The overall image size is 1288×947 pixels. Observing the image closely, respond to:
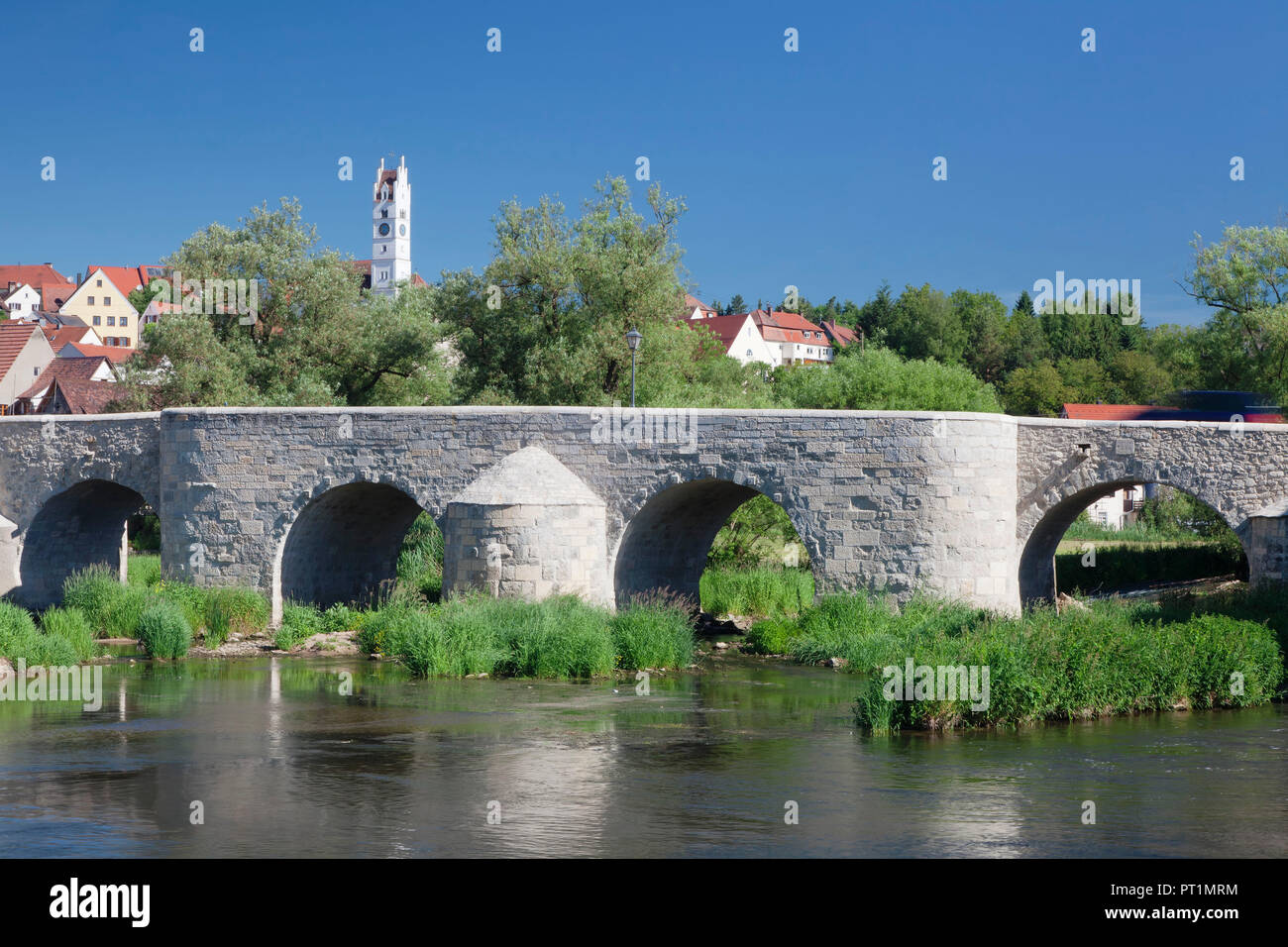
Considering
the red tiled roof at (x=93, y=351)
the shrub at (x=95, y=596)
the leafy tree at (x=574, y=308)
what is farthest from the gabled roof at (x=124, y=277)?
the shrub at (x=95, y=596)

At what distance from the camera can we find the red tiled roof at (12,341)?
5866 centimetres

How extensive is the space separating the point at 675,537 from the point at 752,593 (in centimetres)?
274

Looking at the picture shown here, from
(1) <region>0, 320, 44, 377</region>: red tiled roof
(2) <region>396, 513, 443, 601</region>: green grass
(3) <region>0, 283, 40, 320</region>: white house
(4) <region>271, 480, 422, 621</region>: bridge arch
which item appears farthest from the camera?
(3) <region>0, 283, 40, 320</region>: white house

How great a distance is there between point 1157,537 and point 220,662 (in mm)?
31209

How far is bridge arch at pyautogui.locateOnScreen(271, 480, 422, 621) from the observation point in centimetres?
2736

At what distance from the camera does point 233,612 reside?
26125mm

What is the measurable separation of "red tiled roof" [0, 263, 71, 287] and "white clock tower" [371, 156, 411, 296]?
95.6 ft

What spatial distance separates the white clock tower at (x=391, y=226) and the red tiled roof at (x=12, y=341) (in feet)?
158

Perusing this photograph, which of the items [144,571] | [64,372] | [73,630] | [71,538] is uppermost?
[64,372]

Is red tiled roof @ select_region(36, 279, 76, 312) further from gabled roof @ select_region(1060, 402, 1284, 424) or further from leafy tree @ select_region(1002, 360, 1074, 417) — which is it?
gabled roof @ select_region(1060, 402, 1284, 424)

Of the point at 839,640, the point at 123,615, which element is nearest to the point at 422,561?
the point at 123,615

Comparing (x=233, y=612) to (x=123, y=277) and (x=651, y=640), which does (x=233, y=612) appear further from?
(x=123, y=277)

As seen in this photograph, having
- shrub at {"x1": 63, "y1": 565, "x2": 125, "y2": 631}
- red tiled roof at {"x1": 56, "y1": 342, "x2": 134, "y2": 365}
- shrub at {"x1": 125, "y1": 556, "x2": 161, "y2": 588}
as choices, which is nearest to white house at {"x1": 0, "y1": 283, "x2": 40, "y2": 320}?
red tiled roof at {"x1": 56, "y1": 342, "x2": 134, "y2": 365}
